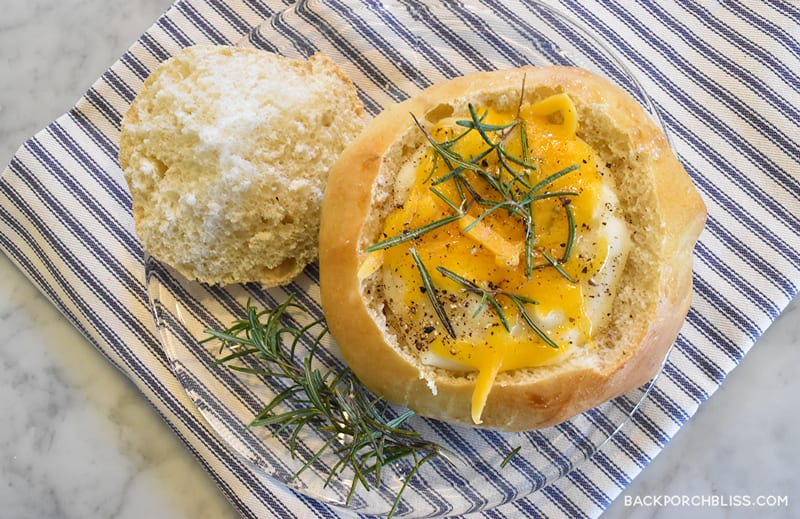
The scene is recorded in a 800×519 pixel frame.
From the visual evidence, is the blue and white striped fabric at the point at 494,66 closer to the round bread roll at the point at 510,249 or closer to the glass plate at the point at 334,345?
the glass plate at the point at 334,345

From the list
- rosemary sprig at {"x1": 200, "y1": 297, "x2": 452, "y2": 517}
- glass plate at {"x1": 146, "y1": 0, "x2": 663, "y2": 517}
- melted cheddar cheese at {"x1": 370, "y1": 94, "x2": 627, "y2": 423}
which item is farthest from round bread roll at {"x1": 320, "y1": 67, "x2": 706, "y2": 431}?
glass plate at {"x1": 146, "y1": 0, "x2": 663, "y2": 517}

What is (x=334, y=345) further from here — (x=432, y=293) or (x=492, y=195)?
(x=492, y=195)

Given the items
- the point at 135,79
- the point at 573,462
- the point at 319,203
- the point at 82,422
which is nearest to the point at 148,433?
the point at 82,422

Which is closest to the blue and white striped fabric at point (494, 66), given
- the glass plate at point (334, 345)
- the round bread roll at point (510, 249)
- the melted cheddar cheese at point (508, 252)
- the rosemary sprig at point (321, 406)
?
the glass plate at point (334, 345)

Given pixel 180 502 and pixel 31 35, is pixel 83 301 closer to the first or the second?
pixel 180 502

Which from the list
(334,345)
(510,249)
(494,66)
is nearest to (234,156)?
(334,345)

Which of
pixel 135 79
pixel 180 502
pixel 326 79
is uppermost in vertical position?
pixel 326 79
